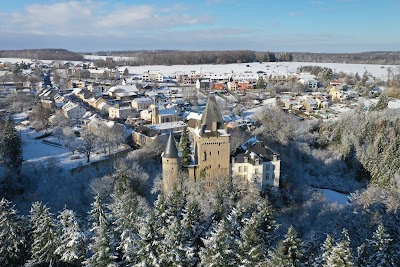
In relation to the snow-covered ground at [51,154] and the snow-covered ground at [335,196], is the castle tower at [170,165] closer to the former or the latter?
the snow-covered ground at [51,154]

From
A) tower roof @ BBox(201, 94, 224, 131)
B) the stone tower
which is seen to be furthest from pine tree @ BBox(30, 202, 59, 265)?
→ tower roof @ BBox(201, 94, 224, 131)

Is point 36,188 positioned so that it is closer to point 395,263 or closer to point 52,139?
point 52,139

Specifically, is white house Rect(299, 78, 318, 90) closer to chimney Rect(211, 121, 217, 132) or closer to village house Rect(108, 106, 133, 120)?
village house Rect(108, 106, 133, 120)

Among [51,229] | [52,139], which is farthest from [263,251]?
[52,139]

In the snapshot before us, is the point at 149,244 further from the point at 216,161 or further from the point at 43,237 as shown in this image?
the point at 216,161

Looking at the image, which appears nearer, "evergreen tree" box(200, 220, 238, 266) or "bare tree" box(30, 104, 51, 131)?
"evergreen tree" box(200, 220, 238, 266)

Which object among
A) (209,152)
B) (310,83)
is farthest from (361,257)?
(310,83)

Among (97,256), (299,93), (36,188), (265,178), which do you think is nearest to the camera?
(97,256)
